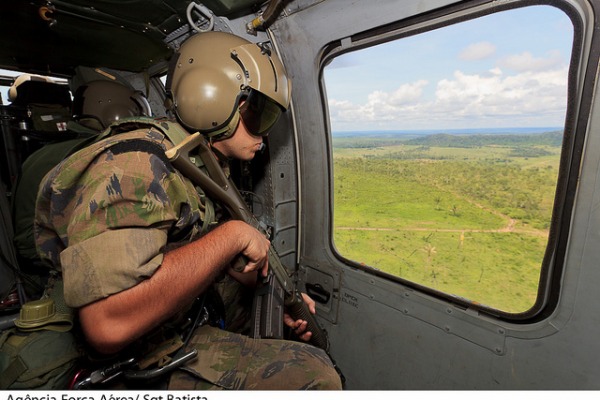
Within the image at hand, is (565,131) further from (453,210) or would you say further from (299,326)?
(299,326)

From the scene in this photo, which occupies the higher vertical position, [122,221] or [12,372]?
[122,221]

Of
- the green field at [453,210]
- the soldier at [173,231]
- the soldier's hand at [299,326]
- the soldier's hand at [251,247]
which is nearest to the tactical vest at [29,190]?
the soldier at [173,231]

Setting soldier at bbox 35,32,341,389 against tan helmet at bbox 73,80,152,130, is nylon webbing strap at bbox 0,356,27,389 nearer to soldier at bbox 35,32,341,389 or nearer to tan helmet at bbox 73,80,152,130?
soldier at bbox 35,32,341,389

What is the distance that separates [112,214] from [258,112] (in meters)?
0.85

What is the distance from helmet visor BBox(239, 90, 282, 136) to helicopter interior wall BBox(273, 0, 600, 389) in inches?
21.5

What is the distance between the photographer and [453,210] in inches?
68.4

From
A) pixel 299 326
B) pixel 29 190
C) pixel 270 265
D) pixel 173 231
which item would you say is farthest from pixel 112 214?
pixel 29 190

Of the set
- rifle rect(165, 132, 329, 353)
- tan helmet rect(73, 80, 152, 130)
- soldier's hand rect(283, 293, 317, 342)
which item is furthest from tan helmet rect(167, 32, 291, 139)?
tan helmet rect(73, 80, 152, 130)

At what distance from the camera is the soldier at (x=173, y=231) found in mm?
942

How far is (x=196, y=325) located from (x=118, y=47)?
2.45 m

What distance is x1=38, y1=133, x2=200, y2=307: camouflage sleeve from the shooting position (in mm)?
918

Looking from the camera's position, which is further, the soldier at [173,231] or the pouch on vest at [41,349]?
the pouch on vest at [41,349]

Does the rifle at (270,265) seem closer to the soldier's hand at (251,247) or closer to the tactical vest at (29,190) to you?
the soldier's hand at (251,247)

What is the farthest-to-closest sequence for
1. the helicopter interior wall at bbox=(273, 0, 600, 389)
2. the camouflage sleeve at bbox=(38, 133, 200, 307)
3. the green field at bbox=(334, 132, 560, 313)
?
1. the green field at bbox=(334, 132, 560, 313)
2. the helicopter interior wall at bbox=(273, 0, 600, 389)
3. the camouflage sleeve at bbox=(38, 133, 200, 307)
